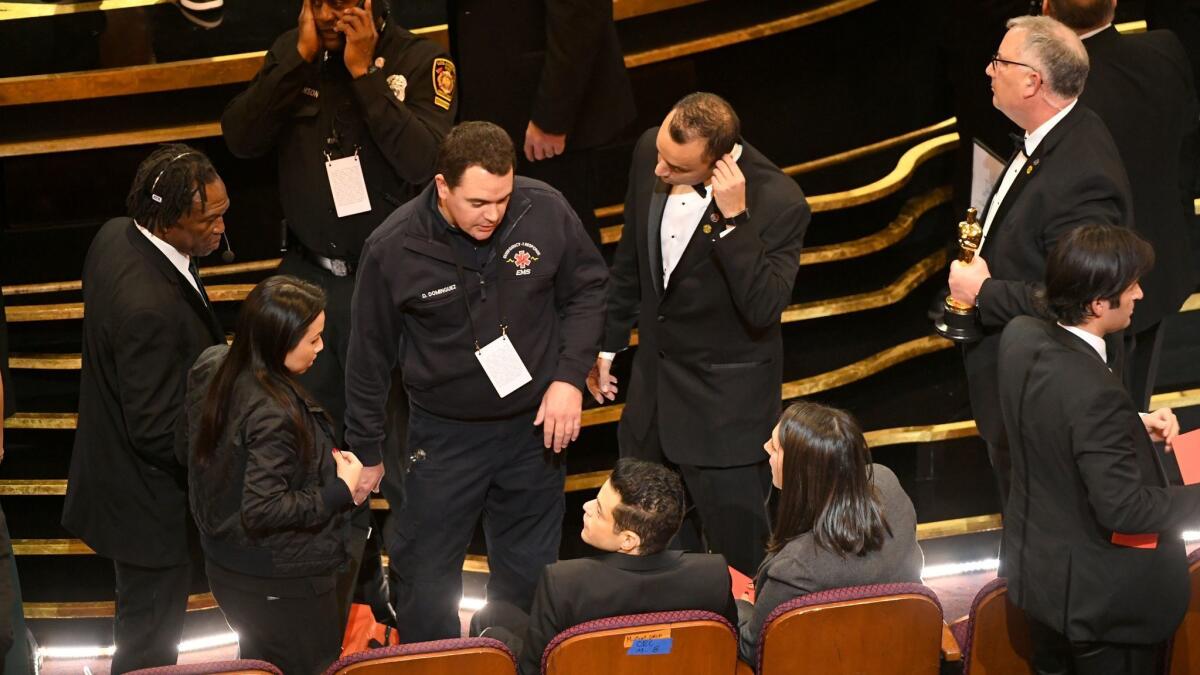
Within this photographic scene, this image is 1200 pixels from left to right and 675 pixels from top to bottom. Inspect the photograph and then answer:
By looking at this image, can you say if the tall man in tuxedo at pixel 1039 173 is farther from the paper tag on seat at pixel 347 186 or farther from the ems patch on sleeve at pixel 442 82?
the paper tag on seat at pixel 347 186

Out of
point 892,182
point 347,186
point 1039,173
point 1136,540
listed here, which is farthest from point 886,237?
point 1136,540

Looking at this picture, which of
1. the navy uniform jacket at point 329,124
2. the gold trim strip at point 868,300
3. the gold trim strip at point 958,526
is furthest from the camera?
the gold trim strip at point 868,300

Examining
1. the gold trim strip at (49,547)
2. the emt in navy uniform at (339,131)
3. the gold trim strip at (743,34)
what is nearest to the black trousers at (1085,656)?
the emt in navy uniform at (339,131)

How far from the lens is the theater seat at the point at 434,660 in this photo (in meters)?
2.86

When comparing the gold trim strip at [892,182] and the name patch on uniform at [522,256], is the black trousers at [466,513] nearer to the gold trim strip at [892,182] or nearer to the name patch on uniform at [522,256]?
the name patch on uniform at [522,256]

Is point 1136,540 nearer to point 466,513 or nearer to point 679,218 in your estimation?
point 679,218

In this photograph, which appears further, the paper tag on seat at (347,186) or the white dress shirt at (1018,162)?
the paper tag on seat at (347,186)

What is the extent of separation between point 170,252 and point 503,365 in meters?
0.91

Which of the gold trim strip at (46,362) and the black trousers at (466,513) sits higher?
the gold trim strip at (46,362)

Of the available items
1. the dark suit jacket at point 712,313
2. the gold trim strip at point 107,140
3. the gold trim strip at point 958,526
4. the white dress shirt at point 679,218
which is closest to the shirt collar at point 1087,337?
the dark suit jacket at point 712,313

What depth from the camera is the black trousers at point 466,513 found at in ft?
11.9

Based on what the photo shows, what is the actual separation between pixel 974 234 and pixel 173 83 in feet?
9.32

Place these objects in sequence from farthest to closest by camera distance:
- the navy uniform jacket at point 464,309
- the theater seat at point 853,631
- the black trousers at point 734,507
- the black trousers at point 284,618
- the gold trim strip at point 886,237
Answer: the gold trim strip at point 886,237 < the black trousers at point 734,507 < the navy uniform jacket at point 464,309 < the black trousers at point 284,618 < the theater seat at point 853,631

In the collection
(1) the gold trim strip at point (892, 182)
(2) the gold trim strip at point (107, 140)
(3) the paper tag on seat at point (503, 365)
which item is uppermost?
(2) the gold trim strip at point (107, 140)
